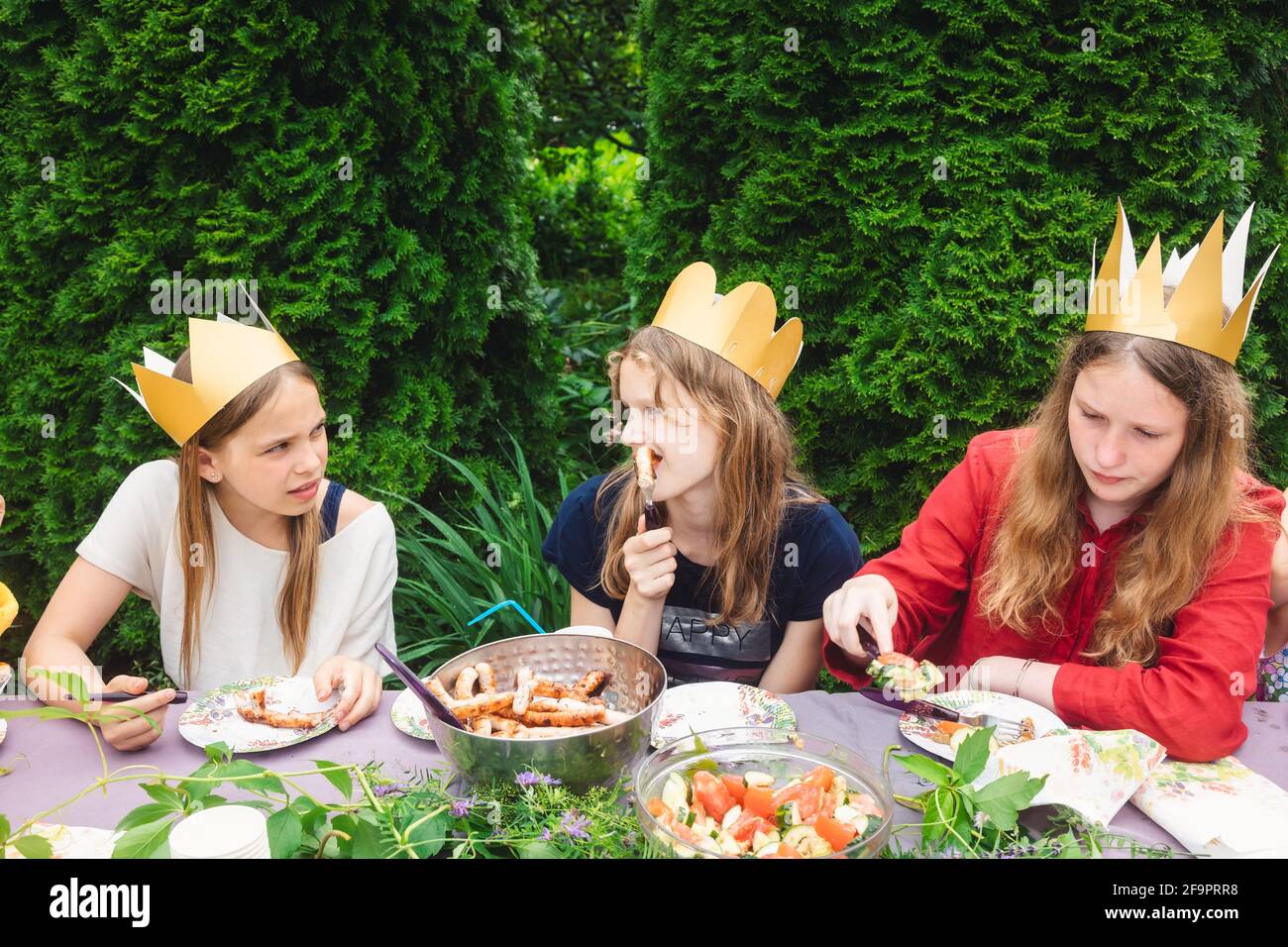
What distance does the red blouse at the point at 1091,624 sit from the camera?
68.7 inches

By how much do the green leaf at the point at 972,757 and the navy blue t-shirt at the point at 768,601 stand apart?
121 cm

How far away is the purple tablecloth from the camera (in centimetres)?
152

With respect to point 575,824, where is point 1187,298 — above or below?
above

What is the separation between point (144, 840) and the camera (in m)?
1.15

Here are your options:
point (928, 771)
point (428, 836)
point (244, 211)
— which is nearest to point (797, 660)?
point (928, 771)

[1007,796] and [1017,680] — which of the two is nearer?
[1007,796]

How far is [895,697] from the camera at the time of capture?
5.90 ft

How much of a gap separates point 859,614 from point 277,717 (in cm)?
119

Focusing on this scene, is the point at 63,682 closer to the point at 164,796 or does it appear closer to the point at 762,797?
the point at 164,796

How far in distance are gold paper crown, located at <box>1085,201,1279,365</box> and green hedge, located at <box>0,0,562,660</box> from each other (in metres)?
2.61

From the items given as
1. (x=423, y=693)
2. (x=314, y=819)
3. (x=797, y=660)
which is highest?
(x=423, y=693)

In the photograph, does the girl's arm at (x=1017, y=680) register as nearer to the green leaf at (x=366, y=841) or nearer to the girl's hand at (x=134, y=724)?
the green leaf at (x=366, y=841)

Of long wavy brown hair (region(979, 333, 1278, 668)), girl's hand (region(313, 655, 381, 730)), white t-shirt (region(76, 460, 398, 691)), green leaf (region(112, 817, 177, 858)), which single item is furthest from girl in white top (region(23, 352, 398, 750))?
long wavy brown hair (region(979, 333, 1278, 668))
